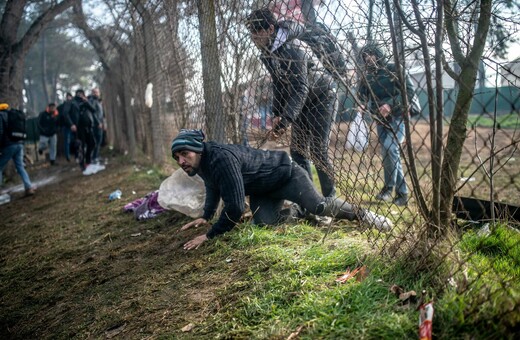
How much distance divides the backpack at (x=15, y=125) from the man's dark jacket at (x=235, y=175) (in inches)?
209

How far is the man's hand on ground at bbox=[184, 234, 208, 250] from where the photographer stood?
10.5 feet

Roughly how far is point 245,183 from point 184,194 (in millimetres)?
1010

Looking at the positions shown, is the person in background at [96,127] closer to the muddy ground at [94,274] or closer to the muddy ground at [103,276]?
the muddy ground at [94,274]

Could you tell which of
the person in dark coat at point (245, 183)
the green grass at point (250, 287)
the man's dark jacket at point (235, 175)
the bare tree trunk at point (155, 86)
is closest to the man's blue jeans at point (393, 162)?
the person in dark coat at point (245, 183)

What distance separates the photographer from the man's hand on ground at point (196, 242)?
320 cm

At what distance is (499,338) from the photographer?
1.49 meters

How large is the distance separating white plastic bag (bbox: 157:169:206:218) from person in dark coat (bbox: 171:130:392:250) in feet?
1.07

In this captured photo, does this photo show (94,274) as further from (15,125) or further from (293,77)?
(15,125)

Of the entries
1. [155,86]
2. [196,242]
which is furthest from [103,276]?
[155,86]

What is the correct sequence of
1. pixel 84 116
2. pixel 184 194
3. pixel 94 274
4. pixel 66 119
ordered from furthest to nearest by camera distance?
pixel 66 119, pixel 84 116, pixel 184 194, pixel 94 274

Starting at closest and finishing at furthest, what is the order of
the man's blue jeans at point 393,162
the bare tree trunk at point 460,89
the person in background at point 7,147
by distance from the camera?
the bare tree trunk at point 460,89, the man's blue jeans at point 393,162, the person in background at point 7,147

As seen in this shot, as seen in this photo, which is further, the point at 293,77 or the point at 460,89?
the point at 293,77

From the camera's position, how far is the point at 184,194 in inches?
161

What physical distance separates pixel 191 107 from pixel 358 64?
3.06 m
